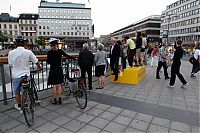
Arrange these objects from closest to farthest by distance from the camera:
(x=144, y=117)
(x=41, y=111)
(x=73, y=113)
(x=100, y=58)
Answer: (x=144, y=117) < (x=73, y=113) < (x=41, y=111) < (x=100, y=58)

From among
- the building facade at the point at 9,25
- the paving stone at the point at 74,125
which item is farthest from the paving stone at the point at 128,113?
the building facade at the point at 9,25

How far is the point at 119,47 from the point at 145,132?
455 centimetres

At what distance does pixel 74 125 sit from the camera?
3.86 meters

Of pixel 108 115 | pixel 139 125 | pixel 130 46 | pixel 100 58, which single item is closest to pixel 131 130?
pixel 139 125

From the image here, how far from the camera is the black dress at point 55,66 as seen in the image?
4828mm

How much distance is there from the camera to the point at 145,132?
3592mm

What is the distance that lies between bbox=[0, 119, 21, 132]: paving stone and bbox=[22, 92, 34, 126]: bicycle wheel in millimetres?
274

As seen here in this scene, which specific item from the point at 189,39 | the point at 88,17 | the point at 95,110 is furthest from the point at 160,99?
the point at 88,17

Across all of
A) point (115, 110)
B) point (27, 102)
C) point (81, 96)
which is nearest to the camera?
point (27, 102)

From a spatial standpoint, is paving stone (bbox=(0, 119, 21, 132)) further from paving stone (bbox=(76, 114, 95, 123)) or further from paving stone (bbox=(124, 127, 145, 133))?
paving stone (bbox=(124, 127, 145, 133))

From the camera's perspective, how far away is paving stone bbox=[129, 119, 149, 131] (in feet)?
12.4

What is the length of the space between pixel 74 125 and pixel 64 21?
92.8 metres

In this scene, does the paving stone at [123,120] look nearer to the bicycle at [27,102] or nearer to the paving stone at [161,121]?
the paving stone at [161,121]

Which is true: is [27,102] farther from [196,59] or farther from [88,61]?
[196,59]
